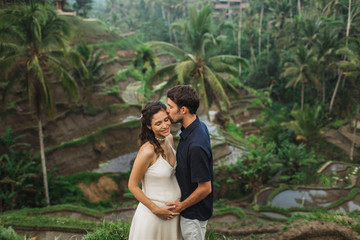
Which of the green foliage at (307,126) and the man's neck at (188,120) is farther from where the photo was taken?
the green foliage at (307,126)

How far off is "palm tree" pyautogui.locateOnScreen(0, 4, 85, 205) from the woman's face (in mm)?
7919

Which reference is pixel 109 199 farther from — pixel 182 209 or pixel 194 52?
pixel 182 209

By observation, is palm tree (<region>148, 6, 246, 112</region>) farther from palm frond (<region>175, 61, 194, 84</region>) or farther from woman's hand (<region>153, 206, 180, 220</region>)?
woman's hand (<region>153, 206, 180, 220</region>)

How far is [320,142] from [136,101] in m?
15.5

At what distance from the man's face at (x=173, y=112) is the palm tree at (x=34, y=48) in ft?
26.1

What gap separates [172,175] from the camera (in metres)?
2.49

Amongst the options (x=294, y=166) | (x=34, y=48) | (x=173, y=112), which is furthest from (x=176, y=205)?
(x=294, y=166)

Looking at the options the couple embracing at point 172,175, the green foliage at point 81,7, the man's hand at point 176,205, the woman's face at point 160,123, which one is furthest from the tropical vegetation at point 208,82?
the woman's face at point 160,123

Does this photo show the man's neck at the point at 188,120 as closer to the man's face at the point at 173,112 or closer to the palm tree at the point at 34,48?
the man's face at the point at 173,112

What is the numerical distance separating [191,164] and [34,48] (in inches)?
360

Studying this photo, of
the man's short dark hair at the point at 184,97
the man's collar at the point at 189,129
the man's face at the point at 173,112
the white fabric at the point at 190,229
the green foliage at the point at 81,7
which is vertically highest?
the green foliage at the point at 81,7

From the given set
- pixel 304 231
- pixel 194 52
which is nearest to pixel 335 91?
pixel 194 52

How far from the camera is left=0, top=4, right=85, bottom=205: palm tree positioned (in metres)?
8.36

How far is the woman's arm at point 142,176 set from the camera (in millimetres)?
2295
